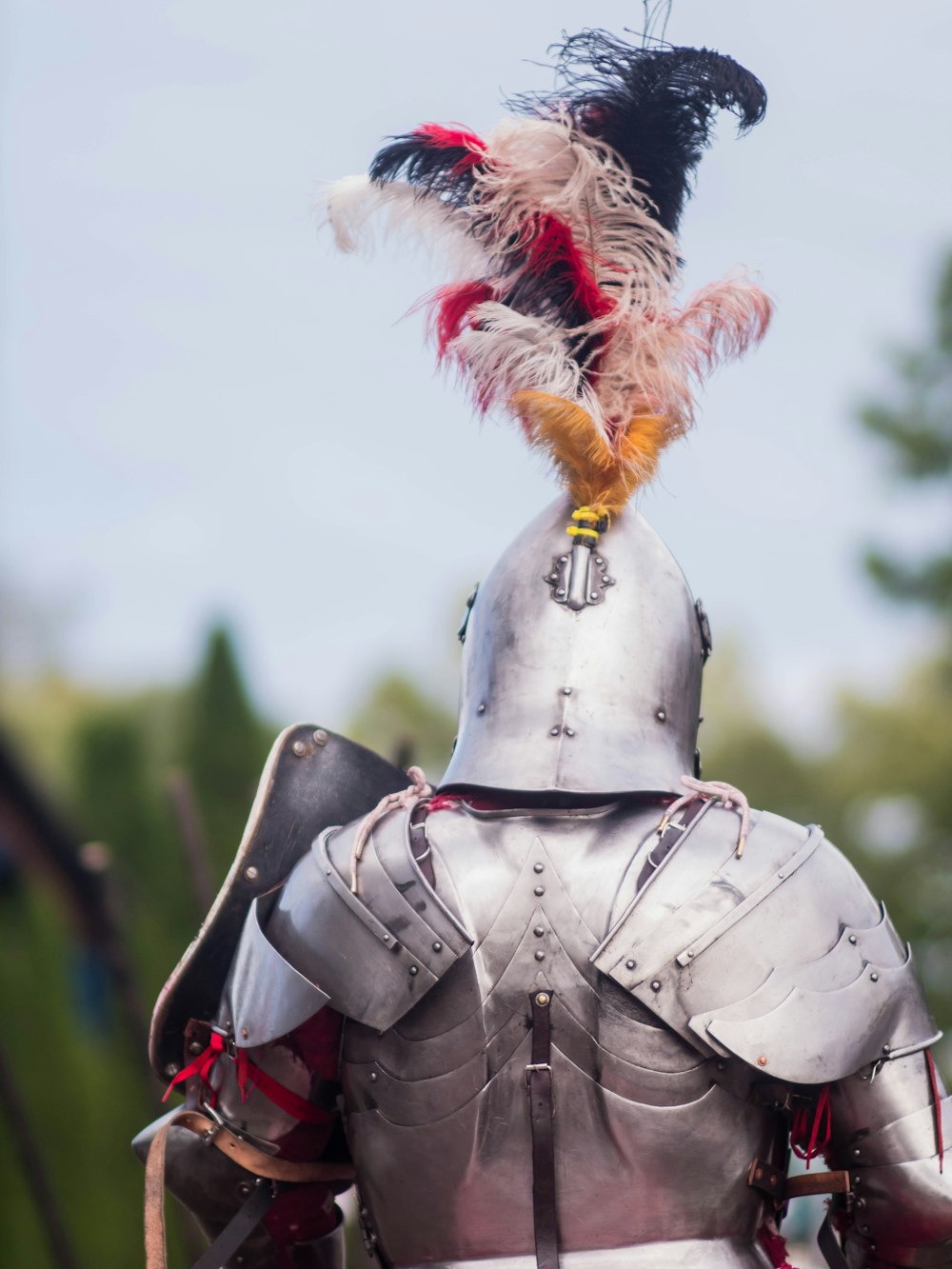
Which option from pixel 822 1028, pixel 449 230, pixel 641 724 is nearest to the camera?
pixel 822 1028

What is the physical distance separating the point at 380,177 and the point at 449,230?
212 mm

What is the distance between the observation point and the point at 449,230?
14.1 feet

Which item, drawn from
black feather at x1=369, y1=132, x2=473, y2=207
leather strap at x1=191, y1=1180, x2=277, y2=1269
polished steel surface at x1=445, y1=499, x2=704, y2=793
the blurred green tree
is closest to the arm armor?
polished steel surface at x1=445, y1=499, x2=704, y2=793

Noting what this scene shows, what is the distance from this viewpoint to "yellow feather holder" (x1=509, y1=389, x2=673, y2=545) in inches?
159

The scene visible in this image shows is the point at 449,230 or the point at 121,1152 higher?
the point at 449,230

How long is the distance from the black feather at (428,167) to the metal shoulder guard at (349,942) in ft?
4.95

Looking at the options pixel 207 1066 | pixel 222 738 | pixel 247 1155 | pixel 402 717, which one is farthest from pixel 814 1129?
pixel 402 717

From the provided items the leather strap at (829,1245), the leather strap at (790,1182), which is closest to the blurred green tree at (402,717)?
the leather strap at (829,1245)

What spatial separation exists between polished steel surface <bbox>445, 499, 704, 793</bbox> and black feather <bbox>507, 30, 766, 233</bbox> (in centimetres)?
84

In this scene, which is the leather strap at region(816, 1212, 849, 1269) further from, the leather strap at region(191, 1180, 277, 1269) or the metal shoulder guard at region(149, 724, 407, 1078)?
the metal shoulder guard at region(149, 724, 407, 1078)

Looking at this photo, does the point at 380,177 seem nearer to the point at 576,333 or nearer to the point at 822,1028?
the point at 576,333

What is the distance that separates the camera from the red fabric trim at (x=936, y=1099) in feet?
11.9

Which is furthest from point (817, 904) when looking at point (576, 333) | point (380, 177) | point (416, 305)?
point (380, 177)

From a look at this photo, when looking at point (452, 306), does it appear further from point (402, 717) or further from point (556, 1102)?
point (402, 717)
